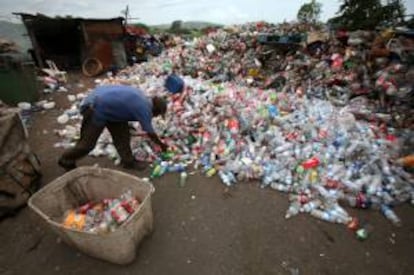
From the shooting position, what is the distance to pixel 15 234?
270 cm

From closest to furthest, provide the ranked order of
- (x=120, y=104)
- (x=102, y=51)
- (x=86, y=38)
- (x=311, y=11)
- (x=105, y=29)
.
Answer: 1. (x=120, y=104)
2. (x=86, y=38)
3. (x=105, y=29)
4. (x=102, y=51)
5. (x=311, y=11)

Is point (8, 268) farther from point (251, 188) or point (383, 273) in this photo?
point (383, 273)

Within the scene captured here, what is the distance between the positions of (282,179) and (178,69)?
646cm

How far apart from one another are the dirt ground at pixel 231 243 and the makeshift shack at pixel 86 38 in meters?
8.14

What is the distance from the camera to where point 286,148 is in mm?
3840

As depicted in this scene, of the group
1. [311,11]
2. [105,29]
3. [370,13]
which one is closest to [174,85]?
[105,29]

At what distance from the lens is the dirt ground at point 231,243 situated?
2.37 m

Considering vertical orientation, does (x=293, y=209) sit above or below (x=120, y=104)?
below

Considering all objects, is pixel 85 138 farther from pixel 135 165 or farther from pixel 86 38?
pixel 86 38

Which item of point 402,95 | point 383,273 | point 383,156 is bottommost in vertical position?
point 383,273

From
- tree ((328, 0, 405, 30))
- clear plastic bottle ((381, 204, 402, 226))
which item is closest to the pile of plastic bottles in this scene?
clear plastic bottle ((381, 204, 402, 226))

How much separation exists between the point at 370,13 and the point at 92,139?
1152 centimetres

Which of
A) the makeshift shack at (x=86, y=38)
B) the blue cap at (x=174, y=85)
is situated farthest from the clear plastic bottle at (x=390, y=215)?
the makeshift shack at (x=86, y=38)

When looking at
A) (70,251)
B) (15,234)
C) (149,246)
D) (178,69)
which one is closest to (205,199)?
(149,246)
